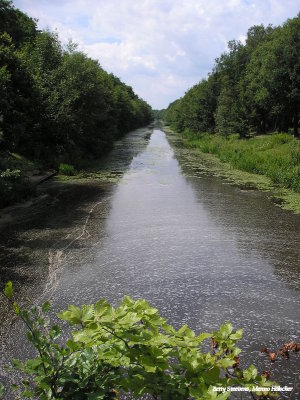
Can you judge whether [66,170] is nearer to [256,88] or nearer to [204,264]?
[204,264]

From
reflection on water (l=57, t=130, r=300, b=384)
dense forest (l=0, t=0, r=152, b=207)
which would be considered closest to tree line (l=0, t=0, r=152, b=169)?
dense forest (l=0, t=0, r=152, b=207)

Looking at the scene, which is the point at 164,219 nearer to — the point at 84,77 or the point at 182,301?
the point at 182,301

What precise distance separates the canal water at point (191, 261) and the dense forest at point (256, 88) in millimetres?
23360

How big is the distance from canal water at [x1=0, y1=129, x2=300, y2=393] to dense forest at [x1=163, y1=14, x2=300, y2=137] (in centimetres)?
2336

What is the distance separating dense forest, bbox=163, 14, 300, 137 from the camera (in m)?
34.2

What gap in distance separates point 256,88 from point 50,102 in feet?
90.8

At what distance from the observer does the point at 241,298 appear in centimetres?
722

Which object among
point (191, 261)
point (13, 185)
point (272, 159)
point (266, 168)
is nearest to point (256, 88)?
point (272, 159)

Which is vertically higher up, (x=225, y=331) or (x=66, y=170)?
(x=225, y=331)

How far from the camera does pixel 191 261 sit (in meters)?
9.13

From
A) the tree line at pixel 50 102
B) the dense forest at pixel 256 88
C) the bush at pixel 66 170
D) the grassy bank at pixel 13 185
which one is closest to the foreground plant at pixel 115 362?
the grassy bank at pixel 13 185

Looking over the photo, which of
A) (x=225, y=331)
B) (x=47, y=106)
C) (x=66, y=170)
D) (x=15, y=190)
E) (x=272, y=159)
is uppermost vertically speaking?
(x=47, y=106)

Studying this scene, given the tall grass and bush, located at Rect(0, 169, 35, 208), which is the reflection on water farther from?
the tall grass

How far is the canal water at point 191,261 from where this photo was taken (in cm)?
650
